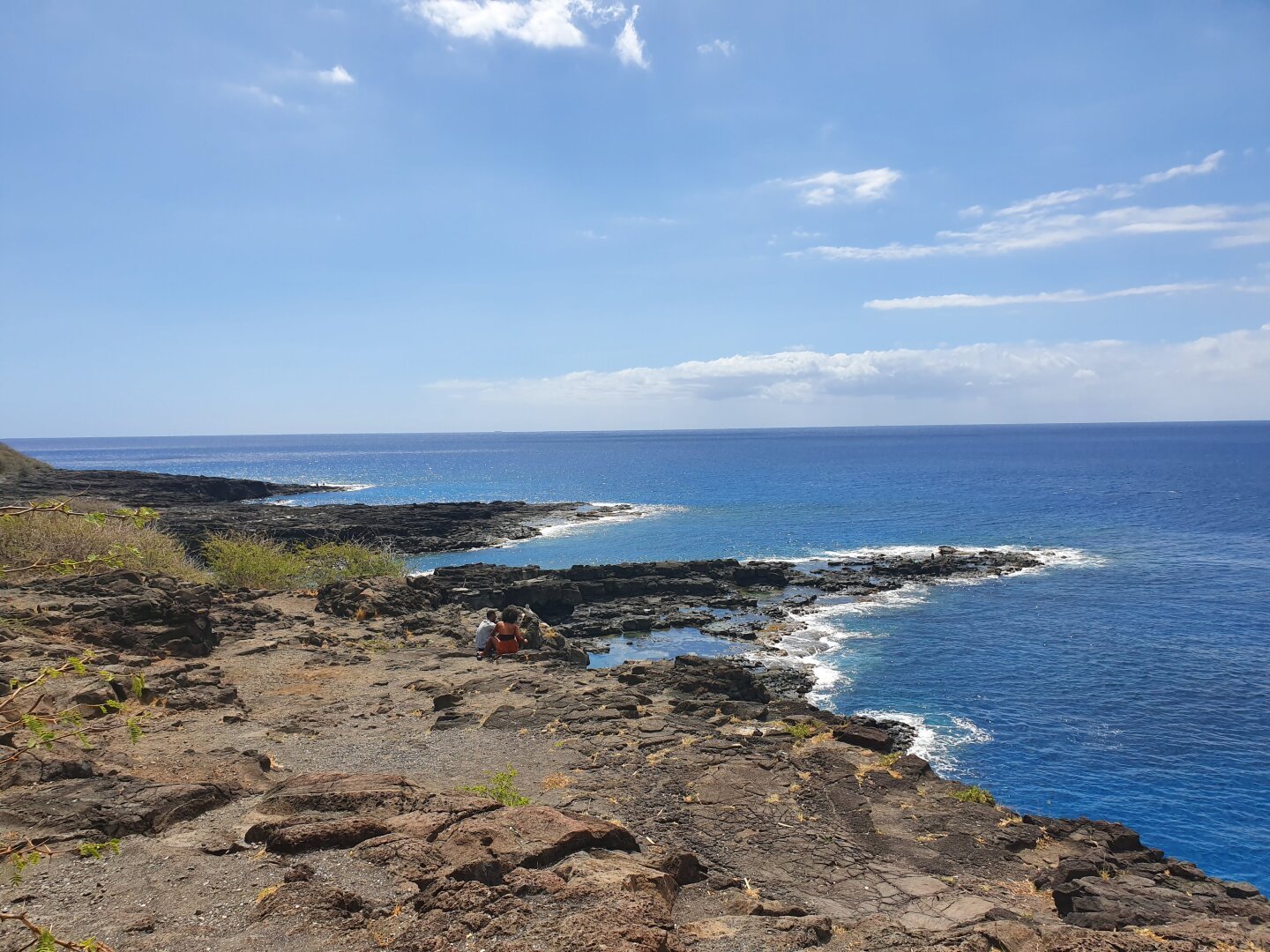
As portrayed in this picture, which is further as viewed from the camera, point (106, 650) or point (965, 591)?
point (965, 591)

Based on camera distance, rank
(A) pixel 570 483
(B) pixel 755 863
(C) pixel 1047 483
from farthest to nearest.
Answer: (A) pixel 570 483, (C) pixel 1047 483, (B) pixel 755 863

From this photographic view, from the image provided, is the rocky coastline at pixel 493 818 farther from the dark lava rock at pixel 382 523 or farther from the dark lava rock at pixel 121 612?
the dark lava rock at pixel 382 523

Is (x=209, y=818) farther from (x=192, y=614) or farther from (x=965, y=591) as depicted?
(x=965, y=591)

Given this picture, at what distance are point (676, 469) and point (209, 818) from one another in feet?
516

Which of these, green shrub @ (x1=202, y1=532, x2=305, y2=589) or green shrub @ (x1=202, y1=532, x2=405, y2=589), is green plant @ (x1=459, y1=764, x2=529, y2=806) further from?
green shrub @ (x1=202, y1=532, x2=305, y2=589)

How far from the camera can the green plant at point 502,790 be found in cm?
1166

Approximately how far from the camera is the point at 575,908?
775cm

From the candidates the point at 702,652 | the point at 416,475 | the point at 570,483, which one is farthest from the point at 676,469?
the point at 702,652

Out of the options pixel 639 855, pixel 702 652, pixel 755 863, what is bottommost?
pixel 702 652

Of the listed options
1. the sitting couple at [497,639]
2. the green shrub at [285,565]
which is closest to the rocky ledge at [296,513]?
the green shrub at [285,565]

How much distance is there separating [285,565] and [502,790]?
89.6 ft

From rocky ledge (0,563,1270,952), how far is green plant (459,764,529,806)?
88 mm

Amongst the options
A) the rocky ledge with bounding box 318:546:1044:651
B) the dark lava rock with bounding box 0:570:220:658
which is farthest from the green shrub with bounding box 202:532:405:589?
the dark lava rock with bounding box 0:570:220:658

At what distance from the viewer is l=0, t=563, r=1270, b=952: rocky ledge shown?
Result: 317 inches
